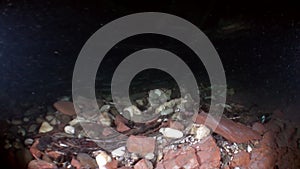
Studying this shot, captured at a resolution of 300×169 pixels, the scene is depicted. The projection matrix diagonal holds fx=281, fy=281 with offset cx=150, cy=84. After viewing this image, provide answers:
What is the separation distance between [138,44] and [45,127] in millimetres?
336

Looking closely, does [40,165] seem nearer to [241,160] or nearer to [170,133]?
[170,133]

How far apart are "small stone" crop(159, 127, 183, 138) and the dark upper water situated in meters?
0.24

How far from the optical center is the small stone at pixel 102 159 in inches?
25.5

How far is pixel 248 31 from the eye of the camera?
31.5 inches

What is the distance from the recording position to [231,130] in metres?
0.74

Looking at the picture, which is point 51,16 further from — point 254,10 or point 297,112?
point 297,112

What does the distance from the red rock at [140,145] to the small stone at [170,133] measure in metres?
0.04

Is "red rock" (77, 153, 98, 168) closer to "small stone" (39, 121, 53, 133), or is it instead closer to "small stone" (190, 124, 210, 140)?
"small stone" (39, 121, 53, 133)

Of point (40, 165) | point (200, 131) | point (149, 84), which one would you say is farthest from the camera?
point (149, 84)

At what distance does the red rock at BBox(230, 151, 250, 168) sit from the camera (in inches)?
26.4

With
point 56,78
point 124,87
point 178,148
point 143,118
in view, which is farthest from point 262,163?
point 56,78

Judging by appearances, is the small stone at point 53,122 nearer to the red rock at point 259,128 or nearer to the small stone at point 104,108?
the small stone at point 104,108

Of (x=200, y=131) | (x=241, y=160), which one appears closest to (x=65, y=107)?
(x=200, y=131)

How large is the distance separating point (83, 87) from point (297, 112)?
609 mm
